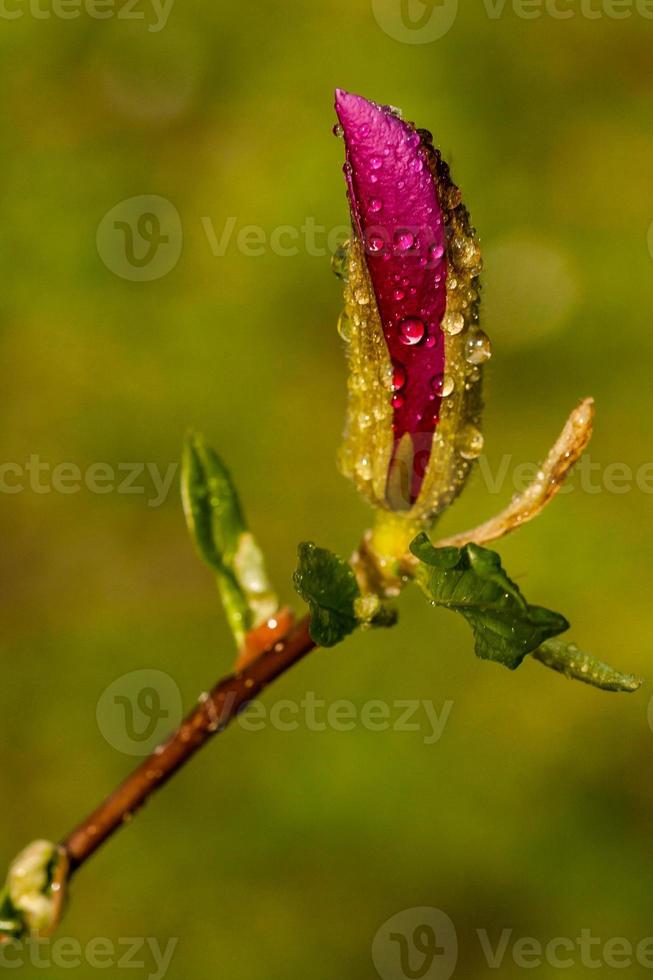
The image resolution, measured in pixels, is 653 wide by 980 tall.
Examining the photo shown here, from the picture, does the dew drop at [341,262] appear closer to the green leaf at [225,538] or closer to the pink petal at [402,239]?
the pink petal at [402,239]

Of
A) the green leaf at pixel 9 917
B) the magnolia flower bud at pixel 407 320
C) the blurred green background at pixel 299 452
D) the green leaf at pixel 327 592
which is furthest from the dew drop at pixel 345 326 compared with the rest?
the blurred green background at pixel 299 452

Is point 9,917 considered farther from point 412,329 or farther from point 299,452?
point 299,452

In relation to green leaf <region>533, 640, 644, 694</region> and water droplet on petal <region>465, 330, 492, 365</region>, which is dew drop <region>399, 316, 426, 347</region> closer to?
water droplet on petal <region>465, 330, 492, 365</region>

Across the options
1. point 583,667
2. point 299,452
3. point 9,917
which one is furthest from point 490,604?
point 299,452

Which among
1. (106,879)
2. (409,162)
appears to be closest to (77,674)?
(106,879)

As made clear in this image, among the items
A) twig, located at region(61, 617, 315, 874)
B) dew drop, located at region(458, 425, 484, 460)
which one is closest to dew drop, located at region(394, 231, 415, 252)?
dew drop, located at region(458, 425, 484, 460)
